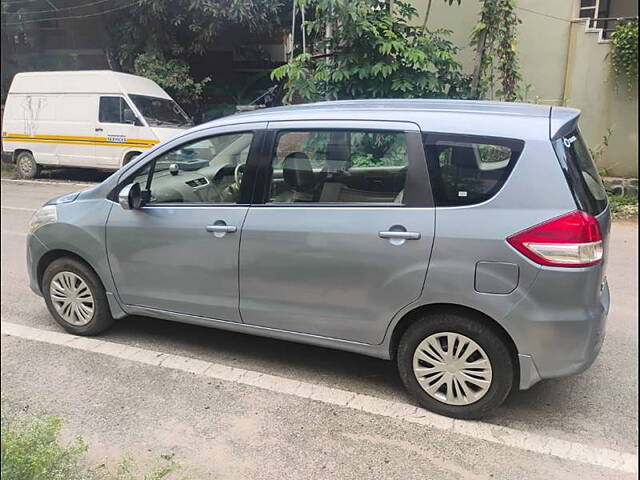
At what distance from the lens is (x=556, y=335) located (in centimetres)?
268

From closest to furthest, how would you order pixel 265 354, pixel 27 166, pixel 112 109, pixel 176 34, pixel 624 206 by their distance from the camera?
pixel 265 354 → pixel 624 206 → pixel 112 109 → pixel 176 34 → pixel 27 166

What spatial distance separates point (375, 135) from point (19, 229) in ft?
22.0

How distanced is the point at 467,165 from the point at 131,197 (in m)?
2.13

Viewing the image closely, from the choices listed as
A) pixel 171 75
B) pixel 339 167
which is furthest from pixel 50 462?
pixel 171 75

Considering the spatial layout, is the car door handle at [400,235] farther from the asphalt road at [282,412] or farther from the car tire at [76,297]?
the car tire at [76,297]

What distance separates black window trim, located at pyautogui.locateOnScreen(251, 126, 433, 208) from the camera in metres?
2.87

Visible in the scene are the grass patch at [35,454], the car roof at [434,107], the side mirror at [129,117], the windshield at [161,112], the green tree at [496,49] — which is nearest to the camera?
the grass patch at [35,454]

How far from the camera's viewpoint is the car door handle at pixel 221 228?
3277 millimetres

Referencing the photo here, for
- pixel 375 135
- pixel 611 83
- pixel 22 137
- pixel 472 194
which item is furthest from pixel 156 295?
pixel 22 137

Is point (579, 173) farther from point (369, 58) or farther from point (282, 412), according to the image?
point (369, 58)

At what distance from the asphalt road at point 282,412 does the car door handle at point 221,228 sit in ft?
3.14

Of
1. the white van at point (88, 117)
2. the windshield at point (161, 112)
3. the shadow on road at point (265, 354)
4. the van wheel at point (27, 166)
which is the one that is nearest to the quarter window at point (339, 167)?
the shadow on road at point (265, 354)

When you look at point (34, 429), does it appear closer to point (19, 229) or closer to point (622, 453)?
point (622, 453)

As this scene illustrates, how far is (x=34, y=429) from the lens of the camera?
2.22m
